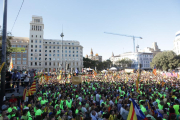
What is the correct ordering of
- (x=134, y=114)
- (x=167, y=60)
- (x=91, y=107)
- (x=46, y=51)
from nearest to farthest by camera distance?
(x=134, y=114) < (x=91, y=107) < (x=167, y=60) < (x=46, y=51)

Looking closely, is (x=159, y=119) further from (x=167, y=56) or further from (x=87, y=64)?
(x=87, y=64)

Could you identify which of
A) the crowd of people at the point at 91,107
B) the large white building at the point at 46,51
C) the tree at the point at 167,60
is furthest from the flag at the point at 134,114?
the large white building at the point at 46,51

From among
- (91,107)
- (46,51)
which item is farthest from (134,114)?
(46,51)

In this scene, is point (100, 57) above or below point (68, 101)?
above

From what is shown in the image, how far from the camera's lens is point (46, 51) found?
75062mm

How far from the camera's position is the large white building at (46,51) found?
71188 millimetres

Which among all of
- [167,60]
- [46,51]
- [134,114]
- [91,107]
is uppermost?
[46,51]

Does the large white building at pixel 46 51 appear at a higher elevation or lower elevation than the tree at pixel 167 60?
higher

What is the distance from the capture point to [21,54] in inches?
2766

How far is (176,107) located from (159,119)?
1924 mm

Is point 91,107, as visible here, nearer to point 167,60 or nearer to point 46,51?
point 167,60

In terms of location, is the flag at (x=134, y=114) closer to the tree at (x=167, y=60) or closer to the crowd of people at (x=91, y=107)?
the crowd of people at (x=91, y=107)

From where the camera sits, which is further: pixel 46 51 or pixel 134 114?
pixel 46 51

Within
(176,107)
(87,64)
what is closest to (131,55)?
(87,64)
